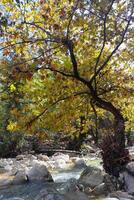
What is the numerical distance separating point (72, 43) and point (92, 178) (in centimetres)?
408

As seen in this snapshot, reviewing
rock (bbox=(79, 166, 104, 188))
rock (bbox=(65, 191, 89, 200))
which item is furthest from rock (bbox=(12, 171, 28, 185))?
rock (bbox=(65, 191, 89, 200))

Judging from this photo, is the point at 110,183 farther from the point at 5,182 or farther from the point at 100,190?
the point at 5,182

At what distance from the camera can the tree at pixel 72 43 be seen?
9648 mm

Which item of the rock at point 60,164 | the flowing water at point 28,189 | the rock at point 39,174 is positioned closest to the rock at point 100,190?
the flowing water at point 28,189

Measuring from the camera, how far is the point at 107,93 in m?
12.4

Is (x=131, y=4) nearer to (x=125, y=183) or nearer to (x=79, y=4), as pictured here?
(x=79, y=4)

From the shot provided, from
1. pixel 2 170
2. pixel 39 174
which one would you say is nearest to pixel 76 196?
pixel 39 174

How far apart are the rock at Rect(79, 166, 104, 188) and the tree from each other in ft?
3.15

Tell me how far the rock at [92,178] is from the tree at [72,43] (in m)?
0.96

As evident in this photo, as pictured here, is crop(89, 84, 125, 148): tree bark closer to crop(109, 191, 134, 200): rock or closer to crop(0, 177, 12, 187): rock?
crop(109, 191, 134, 200): rock

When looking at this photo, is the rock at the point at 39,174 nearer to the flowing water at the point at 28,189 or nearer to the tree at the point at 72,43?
the flowing water at the point at 28,189

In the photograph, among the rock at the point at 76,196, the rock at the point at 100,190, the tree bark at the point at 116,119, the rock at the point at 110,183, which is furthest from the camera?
the tree bark at the point at 116,119

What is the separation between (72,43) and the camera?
33.4 feet

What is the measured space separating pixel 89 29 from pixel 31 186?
16.6 feet
